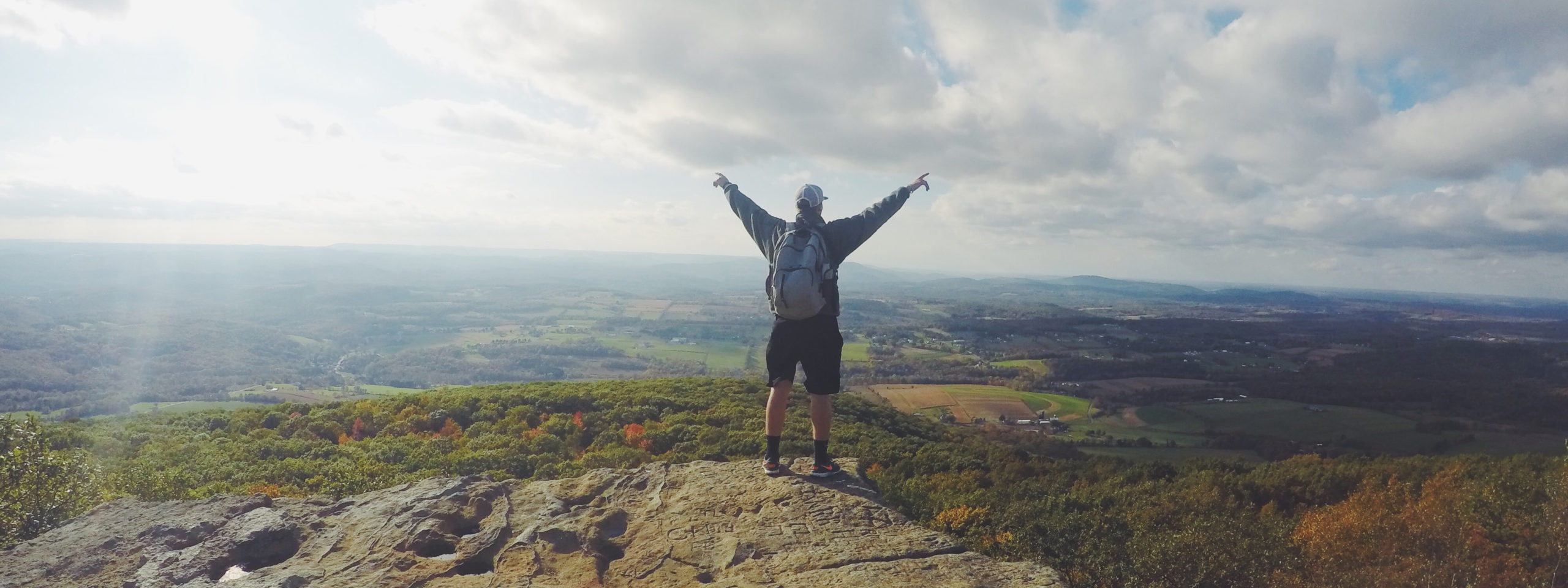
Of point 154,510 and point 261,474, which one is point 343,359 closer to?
point 261,474

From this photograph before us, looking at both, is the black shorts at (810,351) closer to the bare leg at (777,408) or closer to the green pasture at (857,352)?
the bare leg at (777,408)

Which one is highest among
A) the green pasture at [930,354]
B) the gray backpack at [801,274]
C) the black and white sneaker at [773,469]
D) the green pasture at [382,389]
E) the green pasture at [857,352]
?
the gray backpack at [801,274]

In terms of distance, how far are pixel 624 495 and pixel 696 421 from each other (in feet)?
25.5

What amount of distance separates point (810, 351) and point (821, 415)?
53 cm

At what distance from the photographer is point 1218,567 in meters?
4.54

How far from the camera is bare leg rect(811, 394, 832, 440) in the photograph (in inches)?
193

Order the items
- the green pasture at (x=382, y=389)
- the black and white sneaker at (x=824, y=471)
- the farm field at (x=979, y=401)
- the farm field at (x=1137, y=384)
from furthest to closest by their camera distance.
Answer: the green pasture at (x=382, y=389), the farm field at (x=1137, y=384), the farm field at (x=979, y=401), the black and white sneaker at (x=824, y=471)

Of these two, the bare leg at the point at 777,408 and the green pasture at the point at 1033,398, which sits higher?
the bare leg at the point at 777,408

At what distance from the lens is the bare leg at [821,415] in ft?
16.1

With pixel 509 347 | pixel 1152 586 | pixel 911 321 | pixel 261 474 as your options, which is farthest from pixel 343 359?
pixel 1152 586

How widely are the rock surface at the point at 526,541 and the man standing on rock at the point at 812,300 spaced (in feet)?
2.11

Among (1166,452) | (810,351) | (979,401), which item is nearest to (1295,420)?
(1166,452)

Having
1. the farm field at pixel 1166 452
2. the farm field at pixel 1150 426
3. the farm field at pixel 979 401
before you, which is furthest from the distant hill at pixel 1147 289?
the farm field at pixel 1166 452

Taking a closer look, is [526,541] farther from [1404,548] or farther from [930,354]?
[930,354]
